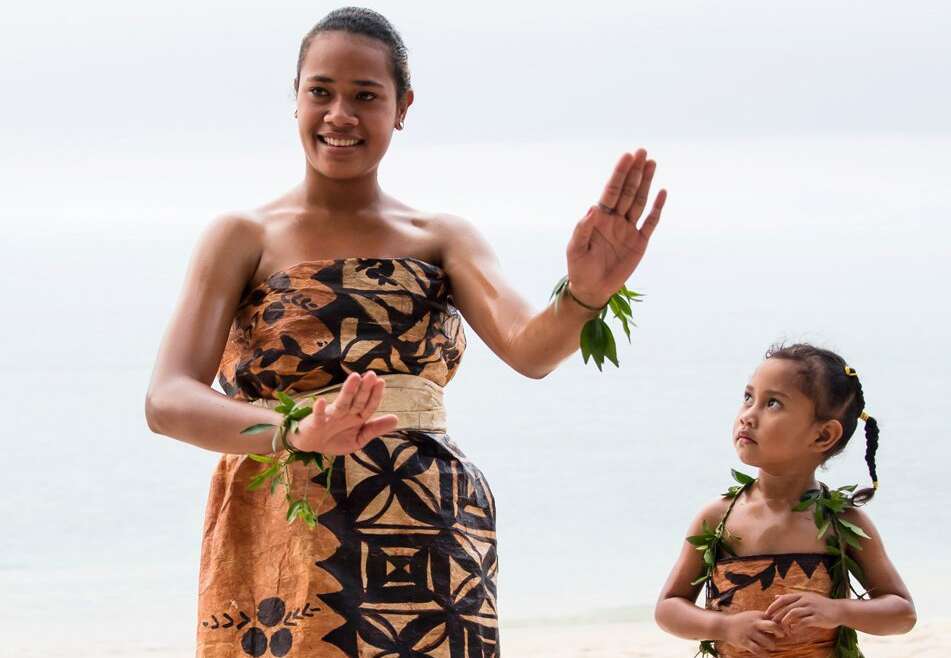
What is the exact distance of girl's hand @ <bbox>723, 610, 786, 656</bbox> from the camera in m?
2.42

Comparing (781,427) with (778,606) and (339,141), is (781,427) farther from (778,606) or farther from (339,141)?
(339,141)

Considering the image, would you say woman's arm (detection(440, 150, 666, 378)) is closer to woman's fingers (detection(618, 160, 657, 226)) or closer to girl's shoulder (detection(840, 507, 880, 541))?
woman's fingers (detection(618, 160, 657, 226))

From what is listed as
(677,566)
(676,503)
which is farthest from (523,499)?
(677,566)

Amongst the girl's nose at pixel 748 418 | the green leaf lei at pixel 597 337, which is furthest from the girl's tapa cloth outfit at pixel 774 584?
the green leaf lei at pixel 597 337

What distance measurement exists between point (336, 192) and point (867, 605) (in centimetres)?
105

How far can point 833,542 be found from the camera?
252cm

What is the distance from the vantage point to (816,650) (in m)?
2.48

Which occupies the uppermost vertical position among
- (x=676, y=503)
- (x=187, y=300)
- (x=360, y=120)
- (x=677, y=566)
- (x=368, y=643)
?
(x=676, y=503)

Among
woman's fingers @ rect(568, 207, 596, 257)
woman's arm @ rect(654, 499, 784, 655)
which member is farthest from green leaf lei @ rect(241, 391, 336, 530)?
woman's arm @ rect(654, 499, 784, 655)

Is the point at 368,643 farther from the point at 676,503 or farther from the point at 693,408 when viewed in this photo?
the point at 693,408

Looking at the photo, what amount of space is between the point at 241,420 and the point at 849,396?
117 cm

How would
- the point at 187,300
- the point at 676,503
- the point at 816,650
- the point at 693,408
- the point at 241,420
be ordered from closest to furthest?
the point at 241,420 < the point at 187,300 < the point at 816,650 < the point at 676,503 < the point at 693,408

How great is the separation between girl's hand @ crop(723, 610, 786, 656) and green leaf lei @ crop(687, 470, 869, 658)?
0.32ft

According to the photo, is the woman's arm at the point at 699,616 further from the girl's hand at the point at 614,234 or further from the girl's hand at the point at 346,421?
the girl's hand at the point at 346,421
